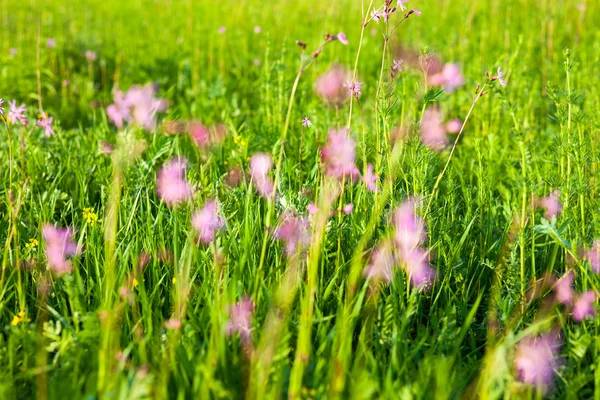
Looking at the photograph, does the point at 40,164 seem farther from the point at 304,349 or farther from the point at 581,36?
the point at 581,36

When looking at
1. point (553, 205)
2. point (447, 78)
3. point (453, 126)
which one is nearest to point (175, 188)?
point (553, 205)

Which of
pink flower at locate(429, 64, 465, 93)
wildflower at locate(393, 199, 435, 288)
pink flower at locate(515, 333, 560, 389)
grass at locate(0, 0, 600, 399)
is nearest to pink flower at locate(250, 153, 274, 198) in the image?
grass at locate(0, 0, 600, 399)

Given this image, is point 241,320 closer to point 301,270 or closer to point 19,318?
point 301,270

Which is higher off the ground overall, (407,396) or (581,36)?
(581,36)

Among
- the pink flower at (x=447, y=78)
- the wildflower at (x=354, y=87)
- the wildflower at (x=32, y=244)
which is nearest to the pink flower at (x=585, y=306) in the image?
the wildflower at (x=354, y=87)

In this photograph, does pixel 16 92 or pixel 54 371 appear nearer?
pixel 54 371

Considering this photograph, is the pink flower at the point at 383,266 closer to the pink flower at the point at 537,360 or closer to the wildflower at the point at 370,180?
the wildflower at the point at 370,180

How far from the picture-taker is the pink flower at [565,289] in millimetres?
1571

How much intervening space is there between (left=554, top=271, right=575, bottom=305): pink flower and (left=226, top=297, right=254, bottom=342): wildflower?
79 cm

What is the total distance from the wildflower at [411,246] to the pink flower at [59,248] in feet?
2.81

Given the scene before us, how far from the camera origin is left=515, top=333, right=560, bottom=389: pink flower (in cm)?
118

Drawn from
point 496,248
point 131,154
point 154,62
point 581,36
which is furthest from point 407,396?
point 581,36

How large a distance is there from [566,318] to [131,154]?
1511 mm

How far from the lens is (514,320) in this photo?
150cm
